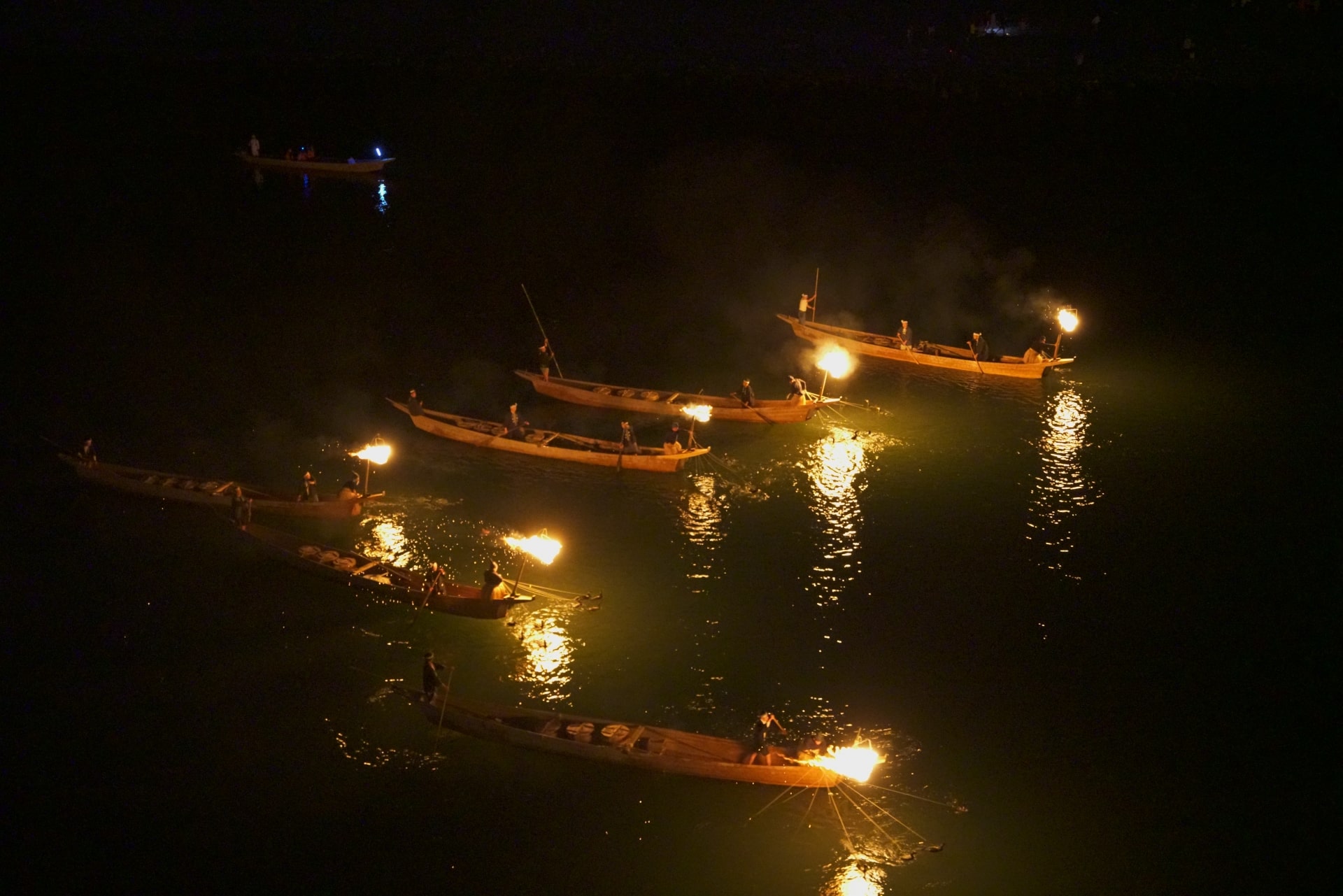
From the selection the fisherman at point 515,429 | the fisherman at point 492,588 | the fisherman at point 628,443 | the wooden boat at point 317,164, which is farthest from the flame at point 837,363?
the wooden boat at point 317,164

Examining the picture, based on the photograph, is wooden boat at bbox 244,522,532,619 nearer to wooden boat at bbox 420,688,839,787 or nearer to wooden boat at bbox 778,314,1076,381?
wooden boat at bbox 420,688,839,787

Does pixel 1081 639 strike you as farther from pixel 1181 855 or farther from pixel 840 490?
pixel 840 490

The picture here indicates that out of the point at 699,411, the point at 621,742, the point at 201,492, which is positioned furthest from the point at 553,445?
the point at 621,742

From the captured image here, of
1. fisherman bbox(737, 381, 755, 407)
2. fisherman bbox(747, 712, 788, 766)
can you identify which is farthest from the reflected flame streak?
fisherman bbox(747, 712, 788, 766)

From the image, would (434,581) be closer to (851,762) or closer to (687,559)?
(687,559)

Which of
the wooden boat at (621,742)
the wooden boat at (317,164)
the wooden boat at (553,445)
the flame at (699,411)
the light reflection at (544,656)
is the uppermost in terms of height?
the wooden boat at (317,164)

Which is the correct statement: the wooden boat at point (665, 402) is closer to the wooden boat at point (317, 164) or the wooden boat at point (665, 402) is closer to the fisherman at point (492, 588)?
the fisherman at point (492, 588)
